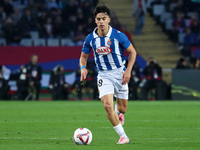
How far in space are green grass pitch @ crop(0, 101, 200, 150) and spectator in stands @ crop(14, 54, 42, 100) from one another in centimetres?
316

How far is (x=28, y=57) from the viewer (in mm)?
19906

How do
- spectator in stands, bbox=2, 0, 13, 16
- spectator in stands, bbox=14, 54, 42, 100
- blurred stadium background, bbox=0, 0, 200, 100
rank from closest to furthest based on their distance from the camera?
spectator in stands, bbox=14, 54, 42, 100, blurred stadium background, bbox=0, 0, 200, 100, spectator in stands, bbox=2, 0, 13, 16

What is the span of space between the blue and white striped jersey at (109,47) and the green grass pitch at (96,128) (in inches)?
50.7

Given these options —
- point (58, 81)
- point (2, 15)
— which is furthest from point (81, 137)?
point (2, 15)

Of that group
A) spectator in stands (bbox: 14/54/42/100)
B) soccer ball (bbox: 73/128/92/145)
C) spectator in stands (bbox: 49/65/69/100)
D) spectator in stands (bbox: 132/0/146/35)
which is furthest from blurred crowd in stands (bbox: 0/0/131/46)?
soccer ball (bbox: 73/128/92/145)

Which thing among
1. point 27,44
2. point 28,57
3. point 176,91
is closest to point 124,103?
point 176,91

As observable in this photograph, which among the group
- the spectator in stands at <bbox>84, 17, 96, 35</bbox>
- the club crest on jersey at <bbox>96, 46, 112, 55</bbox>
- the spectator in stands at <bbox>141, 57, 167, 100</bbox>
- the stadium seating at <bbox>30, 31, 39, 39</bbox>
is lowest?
the spectator in stands at <bbox>141, 57, 167, 100</bbox>

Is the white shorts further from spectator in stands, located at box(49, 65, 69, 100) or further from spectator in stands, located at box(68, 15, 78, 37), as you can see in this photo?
spectator in stands, located at box(68, 15, 78, 37)

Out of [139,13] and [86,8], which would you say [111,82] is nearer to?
[86,8]

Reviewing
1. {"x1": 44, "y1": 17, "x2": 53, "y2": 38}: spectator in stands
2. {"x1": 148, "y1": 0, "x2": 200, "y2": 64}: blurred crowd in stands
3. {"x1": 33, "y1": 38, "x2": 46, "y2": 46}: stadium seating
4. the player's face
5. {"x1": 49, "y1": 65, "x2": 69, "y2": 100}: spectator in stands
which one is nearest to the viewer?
the player's face

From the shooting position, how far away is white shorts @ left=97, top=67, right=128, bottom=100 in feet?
24.9

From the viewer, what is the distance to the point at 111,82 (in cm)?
771

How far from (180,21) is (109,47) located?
17895mm

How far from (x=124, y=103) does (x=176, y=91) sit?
1040 cm
